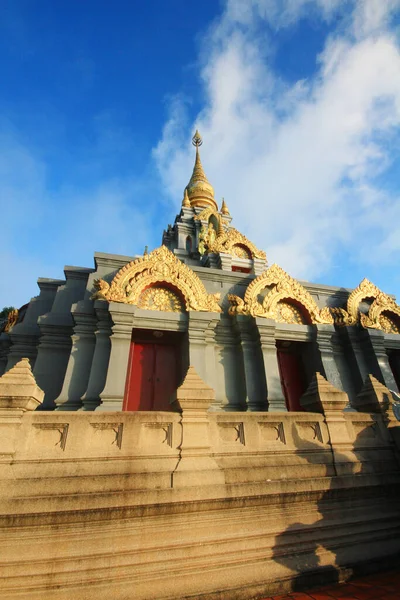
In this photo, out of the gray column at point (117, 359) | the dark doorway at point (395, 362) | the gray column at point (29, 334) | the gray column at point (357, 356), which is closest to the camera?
the gray column at point (117, 359)

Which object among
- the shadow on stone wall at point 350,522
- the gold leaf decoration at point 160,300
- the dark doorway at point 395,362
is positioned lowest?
the shadow on stone wall at point 350,522

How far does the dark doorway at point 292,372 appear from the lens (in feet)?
35.1

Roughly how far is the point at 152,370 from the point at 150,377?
24 cm

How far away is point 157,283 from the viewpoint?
10445 mm

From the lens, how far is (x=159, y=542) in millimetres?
4203

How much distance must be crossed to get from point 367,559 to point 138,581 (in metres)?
3.54

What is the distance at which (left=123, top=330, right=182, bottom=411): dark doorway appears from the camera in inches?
367

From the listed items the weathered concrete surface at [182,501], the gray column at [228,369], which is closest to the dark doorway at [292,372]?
the gray column at [228,369]

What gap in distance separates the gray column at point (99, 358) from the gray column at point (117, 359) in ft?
0.96

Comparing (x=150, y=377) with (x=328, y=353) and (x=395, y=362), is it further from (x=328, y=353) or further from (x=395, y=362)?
(x=395, y=362)

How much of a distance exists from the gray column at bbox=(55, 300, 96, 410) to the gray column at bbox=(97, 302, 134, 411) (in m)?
0.87

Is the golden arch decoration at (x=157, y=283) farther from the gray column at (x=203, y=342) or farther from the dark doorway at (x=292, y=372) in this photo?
the dark doorway at (x=292, y=372)

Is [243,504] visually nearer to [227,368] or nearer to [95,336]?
[227,368]

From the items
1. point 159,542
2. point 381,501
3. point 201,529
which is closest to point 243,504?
point 201,529
